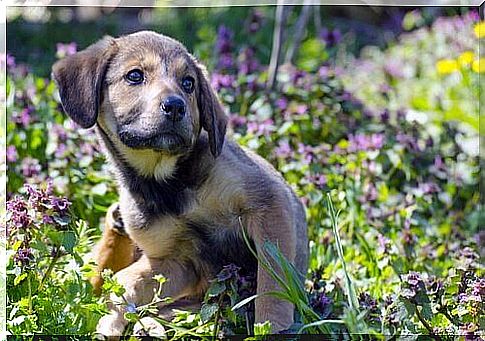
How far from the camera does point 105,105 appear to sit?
136 inches

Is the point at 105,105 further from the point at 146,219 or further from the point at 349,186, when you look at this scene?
the point at 349,186

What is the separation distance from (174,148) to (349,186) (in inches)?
68.0

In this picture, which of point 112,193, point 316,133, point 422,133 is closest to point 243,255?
point 112,193

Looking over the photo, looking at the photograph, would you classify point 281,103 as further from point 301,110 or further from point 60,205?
point 60,205

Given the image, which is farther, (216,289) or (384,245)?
(384,245)

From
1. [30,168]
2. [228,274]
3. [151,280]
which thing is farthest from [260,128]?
[228,274]

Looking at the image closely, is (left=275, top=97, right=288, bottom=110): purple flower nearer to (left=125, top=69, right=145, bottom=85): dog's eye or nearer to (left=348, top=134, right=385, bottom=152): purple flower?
(left=348, top=134, right=385, bottom=152): purple flower

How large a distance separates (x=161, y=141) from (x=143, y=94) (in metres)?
0.19

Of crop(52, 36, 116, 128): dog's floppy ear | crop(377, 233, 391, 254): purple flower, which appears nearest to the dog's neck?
crop(52, 36, 116, 128): dog's floppy ear

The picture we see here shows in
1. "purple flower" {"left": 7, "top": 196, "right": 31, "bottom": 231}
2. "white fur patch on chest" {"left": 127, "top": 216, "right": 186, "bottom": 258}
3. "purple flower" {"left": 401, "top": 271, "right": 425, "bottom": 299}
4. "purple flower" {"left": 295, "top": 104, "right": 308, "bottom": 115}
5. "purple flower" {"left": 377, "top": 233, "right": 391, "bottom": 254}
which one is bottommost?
"purple flower" {"left": 377, "top": 233, "right": 391, "bottom": 254}

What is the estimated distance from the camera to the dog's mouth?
10.6 ft

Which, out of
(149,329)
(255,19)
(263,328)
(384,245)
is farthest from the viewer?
(255,19)

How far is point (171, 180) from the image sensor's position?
353cm

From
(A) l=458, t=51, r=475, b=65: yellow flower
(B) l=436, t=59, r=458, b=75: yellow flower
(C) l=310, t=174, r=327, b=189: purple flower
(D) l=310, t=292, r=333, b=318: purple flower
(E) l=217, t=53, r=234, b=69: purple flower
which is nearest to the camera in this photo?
(D) l=310, t=292, r=333, b=318: purple flower
